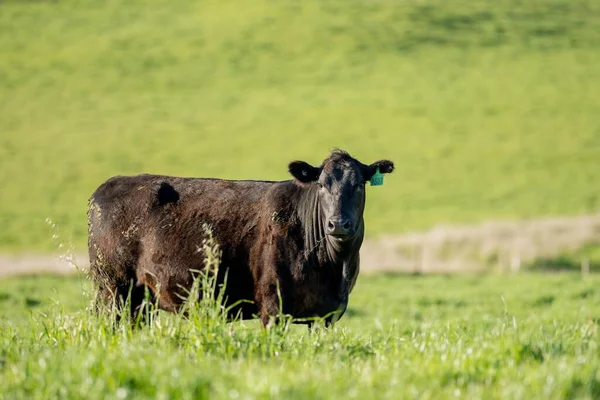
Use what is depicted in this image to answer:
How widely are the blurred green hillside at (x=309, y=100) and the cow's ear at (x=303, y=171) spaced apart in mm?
30122

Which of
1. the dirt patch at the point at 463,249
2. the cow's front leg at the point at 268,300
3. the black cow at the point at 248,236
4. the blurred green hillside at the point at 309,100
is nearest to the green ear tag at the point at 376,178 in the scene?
the black cow at the point at 248,236

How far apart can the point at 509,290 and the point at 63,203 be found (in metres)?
29.8

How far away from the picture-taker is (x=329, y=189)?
912 cm

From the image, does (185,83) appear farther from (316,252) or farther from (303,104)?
(316,252)

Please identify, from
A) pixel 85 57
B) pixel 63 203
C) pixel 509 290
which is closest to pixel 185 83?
pixel 85 57

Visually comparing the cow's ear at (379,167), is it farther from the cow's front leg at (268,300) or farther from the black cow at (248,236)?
the cow's front leg at (268,300)

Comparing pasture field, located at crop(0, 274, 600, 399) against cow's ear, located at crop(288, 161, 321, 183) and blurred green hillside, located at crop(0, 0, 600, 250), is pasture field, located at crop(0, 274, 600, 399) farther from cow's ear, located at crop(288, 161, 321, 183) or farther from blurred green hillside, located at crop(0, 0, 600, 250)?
blurred green hillside, located at crop(0, 0, 600, 250)

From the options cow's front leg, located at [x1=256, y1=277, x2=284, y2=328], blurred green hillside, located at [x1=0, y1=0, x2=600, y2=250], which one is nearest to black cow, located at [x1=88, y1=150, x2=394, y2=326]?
cow's front leg, located at [x1=256, y1=277, x2=284, y2=328]

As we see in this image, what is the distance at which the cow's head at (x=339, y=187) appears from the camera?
8.70 m

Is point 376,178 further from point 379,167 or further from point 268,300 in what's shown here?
point 268,300

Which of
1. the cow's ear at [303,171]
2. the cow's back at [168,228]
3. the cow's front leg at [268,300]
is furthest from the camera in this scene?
the cow's ear at [303,171]

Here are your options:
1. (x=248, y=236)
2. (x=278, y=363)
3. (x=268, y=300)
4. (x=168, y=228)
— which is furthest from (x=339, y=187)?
(x=278, y=363)

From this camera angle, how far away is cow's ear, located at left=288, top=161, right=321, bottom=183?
937 centimetres

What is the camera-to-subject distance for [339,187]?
9062 millimetres
